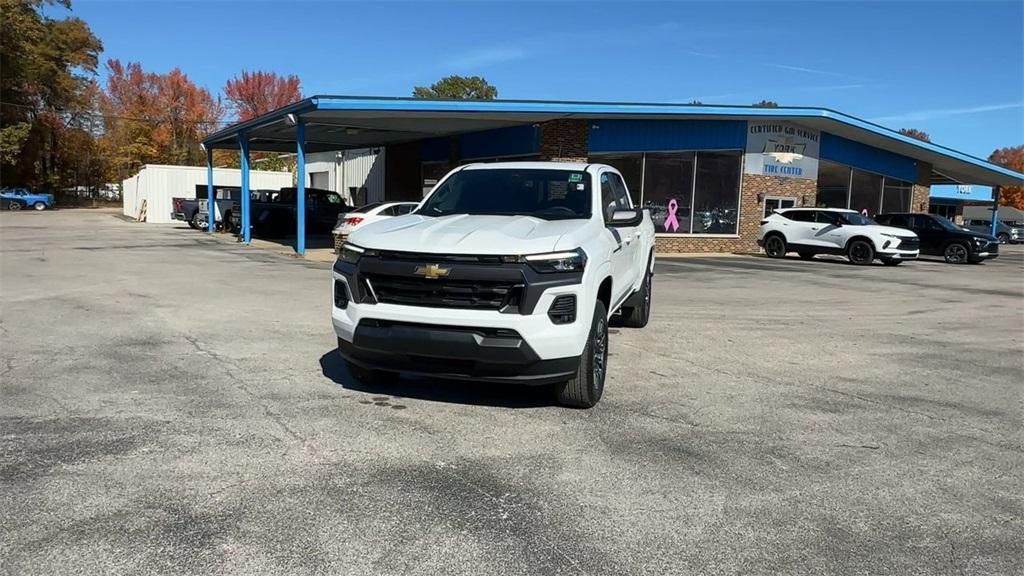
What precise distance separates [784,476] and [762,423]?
1058 millimetres

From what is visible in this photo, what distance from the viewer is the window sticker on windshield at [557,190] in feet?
20.9

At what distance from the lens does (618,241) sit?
6.34 m

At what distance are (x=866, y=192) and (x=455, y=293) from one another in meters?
28.3

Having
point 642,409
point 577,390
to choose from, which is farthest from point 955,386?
point 577,390

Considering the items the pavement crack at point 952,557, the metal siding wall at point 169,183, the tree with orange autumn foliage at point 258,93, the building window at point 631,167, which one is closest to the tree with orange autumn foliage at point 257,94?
the tree with orange autumn foliage at point 258,93

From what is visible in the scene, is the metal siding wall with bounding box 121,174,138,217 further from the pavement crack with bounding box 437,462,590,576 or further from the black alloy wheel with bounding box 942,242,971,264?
the pavement crack with bounding box 437,462,590,576

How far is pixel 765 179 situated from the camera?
2572 cm

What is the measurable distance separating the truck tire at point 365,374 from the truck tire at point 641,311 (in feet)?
11.9

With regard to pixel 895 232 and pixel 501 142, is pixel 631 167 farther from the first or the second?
pixel 895 232

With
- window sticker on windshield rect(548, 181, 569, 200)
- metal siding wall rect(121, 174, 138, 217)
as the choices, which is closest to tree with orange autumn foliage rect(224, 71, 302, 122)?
metal siding wall rect(121, 174, 138, 217)

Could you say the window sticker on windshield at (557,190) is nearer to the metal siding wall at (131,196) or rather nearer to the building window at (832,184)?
the building window at (832,184)

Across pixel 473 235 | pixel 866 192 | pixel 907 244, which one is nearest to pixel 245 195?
pixel 907 244

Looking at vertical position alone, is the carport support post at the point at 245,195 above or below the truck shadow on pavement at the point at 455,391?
above

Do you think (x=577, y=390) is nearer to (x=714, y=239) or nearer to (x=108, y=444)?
(x=108, y=444)
